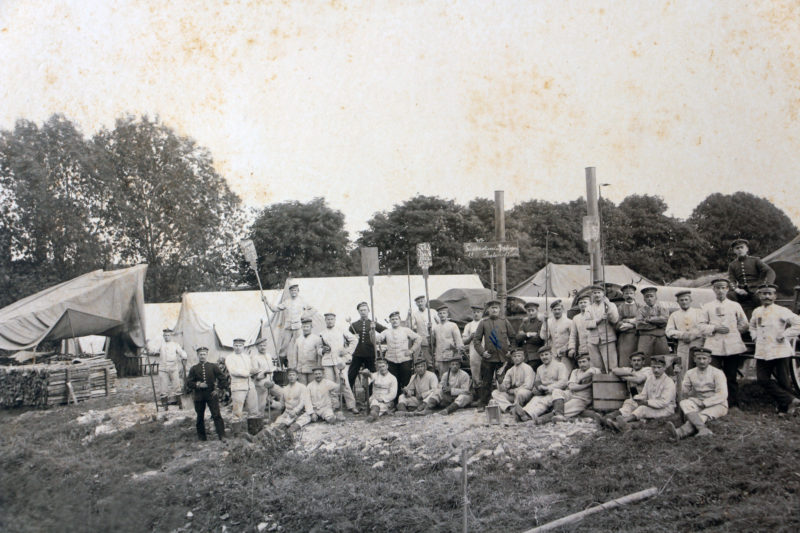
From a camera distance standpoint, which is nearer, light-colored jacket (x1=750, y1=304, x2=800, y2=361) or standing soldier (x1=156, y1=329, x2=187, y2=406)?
light-colored jacket (x1=750, y1=304, x2=800, y2=361)

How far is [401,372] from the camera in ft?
34.4

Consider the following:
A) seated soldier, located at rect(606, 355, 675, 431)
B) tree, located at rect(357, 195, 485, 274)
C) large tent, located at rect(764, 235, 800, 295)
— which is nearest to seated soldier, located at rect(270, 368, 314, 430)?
seated soldier, located at rect(606, 355, 675, 431)

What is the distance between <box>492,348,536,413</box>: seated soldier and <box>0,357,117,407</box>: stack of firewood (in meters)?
9.85

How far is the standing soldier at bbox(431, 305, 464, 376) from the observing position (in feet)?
34.3

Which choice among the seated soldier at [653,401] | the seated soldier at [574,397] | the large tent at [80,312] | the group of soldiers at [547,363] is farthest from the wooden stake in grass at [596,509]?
the large tent at [80,312]

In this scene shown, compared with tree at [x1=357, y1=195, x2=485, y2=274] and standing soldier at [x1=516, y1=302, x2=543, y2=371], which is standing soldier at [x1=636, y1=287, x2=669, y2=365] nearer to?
standing soldier at [x1=516, y1=302, x2=543, y2=371]

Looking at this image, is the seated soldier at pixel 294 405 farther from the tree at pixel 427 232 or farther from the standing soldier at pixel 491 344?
the tree at pixel 427 232

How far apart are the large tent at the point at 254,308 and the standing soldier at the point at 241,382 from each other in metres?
4.02

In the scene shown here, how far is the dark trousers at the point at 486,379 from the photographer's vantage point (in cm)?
934

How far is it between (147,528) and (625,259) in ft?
104

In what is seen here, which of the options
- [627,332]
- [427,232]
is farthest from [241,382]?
[427,232]

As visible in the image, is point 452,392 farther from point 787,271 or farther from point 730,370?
point 787,271

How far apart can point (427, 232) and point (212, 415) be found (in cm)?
2318

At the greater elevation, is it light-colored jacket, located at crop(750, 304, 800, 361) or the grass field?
light-colored jacket, located at crop(750, 304, 800, 361)
